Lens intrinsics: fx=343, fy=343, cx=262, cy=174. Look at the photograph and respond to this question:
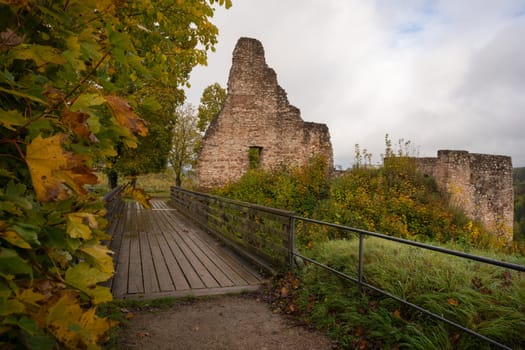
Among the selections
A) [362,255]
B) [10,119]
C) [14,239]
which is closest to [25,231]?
[14,239]

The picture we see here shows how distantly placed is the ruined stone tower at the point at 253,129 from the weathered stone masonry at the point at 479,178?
17.0 ft

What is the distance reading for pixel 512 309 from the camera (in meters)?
3.04

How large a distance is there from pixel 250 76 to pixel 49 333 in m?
16.0

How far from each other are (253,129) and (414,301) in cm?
1320

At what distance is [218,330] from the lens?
398 cm

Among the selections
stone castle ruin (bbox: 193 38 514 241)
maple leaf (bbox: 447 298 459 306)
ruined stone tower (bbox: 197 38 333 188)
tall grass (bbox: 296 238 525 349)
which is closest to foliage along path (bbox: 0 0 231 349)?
tall grass (bbox: 296 238 525 349)

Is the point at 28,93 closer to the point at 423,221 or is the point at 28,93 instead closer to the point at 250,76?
the point at 423,221

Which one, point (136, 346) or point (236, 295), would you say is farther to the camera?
point (236, 295)

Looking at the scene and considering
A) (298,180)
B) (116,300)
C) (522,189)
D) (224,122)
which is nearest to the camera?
(116,300)

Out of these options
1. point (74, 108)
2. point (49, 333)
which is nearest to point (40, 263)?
point (49, 333)

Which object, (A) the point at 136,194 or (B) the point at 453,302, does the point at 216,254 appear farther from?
(A) the point at 136,194

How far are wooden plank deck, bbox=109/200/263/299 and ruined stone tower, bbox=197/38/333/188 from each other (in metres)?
6.53

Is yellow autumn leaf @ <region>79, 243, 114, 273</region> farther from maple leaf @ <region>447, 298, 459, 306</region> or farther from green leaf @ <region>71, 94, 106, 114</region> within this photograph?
maple leaf @ <region>447, 298, 459, 306</region>

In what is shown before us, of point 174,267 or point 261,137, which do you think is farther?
point 261,137
